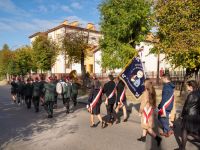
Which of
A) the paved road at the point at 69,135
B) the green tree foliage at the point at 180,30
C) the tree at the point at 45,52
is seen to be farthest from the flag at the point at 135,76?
the tree at the point at 45,52

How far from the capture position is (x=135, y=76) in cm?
1079

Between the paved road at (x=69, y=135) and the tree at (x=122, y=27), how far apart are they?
11.2 meters

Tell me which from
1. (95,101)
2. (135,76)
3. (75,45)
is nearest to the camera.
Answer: (95,101)

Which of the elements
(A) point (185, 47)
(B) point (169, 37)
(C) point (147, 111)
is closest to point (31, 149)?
(C) point (147, 111)

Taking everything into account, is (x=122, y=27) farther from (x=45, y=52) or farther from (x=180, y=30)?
(x=45, y=52)

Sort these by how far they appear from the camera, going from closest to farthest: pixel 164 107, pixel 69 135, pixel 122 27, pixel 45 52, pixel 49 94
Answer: pixel 164 107
pixel 69 135
pixel 49 94
pixel 122 27
pixel 45 52

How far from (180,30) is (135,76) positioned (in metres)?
5.32

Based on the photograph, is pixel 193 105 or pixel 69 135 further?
pixel 69 135

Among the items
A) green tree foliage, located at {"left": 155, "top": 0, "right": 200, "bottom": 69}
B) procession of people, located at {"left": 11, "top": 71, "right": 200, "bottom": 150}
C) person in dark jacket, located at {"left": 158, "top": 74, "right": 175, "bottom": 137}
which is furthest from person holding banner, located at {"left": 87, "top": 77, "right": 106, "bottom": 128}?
green tree foliage, located at {"left": 155, "top": 0, "right": 200, "bottom": 69}

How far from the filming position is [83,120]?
11.5 metres

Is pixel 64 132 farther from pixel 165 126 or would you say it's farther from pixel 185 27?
pixel 185 27

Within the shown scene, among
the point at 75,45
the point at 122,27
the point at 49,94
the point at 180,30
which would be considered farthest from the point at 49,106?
the point at 75,45

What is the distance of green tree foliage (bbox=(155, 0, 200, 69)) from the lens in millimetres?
13773

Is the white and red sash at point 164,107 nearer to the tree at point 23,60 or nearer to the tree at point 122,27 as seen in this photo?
the tree at point 122,27
